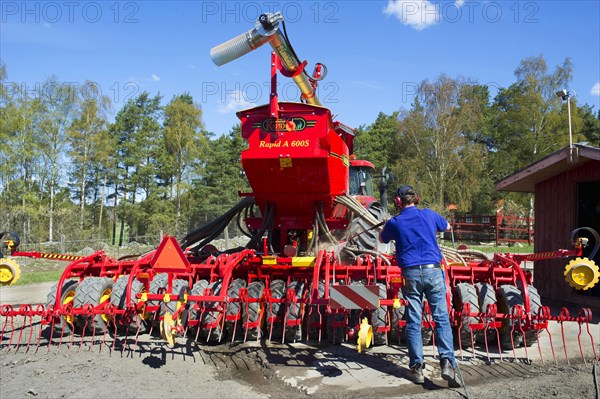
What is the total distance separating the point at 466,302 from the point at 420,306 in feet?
3.02

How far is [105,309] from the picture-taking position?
5012mm

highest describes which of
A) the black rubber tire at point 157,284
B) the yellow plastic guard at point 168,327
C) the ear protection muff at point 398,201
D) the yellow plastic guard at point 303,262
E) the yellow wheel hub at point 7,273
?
the ear protection muff at point 398,201

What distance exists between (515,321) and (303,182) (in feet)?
9.25

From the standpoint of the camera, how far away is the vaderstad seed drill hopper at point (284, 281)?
4863 millimetres

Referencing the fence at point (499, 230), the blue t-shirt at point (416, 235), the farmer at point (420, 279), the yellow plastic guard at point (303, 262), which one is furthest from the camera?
the fence at point (499, 230)

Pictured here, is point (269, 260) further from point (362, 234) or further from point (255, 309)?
point (362, 234)

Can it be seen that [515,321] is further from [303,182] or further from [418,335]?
[303,182]

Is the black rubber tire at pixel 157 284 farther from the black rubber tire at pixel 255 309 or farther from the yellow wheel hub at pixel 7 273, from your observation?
the yellow wheel hub at pixel 7 273

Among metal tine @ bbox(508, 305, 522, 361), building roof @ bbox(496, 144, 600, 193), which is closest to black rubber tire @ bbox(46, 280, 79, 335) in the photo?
metal tine @ bbox(508, 305, 522, 361)

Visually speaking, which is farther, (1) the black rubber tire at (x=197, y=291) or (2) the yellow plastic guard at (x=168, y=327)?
(1) the black rubber tire at (x=197, y=291)

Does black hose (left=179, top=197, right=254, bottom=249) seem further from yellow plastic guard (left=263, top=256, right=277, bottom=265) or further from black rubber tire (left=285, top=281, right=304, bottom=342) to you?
black rubber tire (left=285, top=281, right=304, bottom=342)

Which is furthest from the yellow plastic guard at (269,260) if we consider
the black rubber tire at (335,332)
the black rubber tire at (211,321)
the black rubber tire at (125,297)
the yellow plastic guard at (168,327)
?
the black rubber tire at (125,297)

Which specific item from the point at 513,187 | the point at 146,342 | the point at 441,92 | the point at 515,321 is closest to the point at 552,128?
the point at 441,92

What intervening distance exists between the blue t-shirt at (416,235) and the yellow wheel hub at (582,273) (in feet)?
5.16
